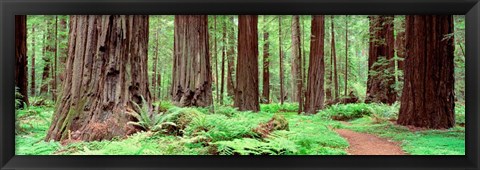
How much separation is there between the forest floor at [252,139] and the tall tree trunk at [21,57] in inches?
7.3

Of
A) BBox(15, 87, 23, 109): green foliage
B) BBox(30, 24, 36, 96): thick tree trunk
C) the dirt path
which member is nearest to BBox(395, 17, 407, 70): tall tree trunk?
the dirt path

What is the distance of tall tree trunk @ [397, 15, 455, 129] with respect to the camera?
154 inches

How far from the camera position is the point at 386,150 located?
12.0 feet

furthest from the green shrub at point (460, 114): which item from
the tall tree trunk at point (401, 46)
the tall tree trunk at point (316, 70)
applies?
the tall tree trunk at point (316, 70)

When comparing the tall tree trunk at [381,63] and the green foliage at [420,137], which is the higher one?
the tall tree trunk at [381,63]

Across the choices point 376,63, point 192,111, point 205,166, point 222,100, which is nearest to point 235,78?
point 222,100

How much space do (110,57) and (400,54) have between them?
3.10m

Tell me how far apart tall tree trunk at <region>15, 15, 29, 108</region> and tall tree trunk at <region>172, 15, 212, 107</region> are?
4.92 ft

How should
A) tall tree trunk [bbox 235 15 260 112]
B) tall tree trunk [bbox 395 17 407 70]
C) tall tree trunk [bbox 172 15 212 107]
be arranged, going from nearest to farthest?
tall tree trunk [bbox 395 17 407 70]
tall tree trunk [bbox 172 15 212 107]
tall tree trunk [bbox 235 15 260 112]

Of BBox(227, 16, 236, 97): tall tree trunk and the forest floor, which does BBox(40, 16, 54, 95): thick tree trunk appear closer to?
the forest floor

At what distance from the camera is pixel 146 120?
3.90 m

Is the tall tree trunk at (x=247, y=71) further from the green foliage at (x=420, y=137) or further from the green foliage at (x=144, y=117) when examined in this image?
the green foliage at (x=420, y=137)

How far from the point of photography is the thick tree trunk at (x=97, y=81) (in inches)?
152
